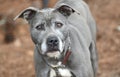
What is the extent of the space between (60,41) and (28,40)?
4.41 meters

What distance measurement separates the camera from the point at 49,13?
259 inches

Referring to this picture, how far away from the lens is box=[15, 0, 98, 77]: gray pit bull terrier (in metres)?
6.35

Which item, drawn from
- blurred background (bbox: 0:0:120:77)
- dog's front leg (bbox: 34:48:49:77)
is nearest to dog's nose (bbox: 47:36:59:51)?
dog's front leg (bbox: 34:48:49:77)

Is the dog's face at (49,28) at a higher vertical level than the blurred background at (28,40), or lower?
higher

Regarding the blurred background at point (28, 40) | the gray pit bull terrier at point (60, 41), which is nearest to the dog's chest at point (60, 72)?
the gray pit bull terrier at point (60, 41)

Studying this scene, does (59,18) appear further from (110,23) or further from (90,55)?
(110,23)

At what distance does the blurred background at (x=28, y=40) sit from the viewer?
949 centimetres

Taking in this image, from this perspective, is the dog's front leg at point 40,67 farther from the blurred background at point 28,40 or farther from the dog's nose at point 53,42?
the blurred background at point 28,40

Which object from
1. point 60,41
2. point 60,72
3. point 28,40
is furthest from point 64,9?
point 28,40

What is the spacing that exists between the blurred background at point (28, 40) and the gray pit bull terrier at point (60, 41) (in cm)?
191

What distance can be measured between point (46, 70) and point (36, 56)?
261 mm

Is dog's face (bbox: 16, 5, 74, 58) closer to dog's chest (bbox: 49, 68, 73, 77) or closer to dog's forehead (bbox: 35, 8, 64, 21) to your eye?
dog's forehead (bbox: 35, 8, 64, 21)

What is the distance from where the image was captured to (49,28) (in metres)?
6.43

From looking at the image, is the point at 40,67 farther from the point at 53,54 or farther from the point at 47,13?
the point at 47,13
